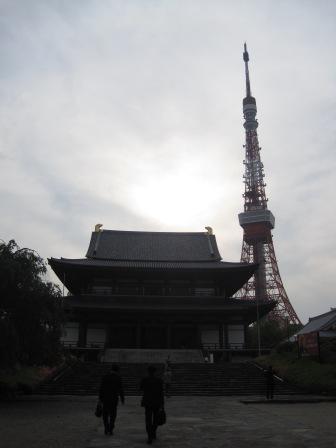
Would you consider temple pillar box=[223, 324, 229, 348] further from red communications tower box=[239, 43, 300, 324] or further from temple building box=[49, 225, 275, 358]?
red communications tower box=[239, 43, 300, 324]

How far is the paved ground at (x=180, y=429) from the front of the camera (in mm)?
8117

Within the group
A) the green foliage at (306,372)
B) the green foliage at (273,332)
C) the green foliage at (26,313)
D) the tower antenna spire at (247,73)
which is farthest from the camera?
the tower antenna spire at (247,73)

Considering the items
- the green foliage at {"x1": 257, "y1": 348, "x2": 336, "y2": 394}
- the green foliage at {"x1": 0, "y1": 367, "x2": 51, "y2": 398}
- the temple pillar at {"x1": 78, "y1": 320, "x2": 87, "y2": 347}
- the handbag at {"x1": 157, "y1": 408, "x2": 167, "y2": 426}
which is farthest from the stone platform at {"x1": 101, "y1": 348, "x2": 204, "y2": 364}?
the handbag at {"x1": 157, "y1": 408, "x2": 167, "y2": 426}

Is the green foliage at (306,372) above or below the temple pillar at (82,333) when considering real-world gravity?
below

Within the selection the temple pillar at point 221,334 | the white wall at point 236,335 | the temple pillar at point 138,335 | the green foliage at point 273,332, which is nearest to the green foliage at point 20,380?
the temple pillar at point 138,335

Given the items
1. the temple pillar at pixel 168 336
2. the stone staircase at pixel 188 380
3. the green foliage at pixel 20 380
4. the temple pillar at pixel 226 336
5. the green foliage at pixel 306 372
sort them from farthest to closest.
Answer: the temple pillar at pixel 226 336, the temple pillar at pixel 168 336, the stone staircase at pixel 188 380, the green foliage at pixel 306 372, the green foliage at pixel 20 380

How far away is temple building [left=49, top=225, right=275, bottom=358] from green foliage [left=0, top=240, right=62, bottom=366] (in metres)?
15.7

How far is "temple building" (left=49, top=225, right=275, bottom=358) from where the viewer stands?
34.9 m

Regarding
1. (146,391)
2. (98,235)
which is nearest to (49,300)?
(146,391)

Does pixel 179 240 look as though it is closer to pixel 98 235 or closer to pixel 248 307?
pixel 98 235

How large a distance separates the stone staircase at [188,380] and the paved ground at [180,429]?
764cm

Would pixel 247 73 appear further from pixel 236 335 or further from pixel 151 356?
pixel 151 356

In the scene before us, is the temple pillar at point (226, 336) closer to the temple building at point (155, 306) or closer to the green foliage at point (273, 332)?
the temple building at point (155, 306)

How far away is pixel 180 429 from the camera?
9.98 meters
